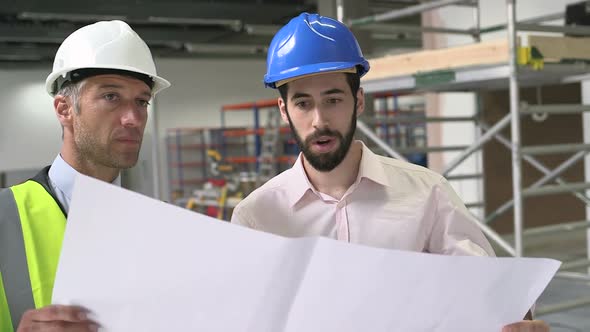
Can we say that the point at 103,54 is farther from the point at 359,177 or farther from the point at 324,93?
the point at 359,177

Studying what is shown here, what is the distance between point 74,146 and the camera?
170 cm

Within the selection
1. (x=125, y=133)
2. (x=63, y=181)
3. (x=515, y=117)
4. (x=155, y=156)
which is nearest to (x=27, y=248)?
(x=63, y=181)

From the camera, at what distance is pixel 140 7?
11297 mm

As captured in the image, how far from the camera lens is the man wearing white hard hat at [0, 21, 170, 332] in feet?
4.86

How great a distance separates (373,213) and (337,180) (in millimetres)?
144

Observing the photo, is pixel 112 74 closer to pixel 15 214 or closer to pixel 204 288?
pixel 15 214

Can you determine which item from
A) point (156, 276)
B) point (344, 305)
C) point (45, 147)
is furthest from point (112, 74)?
point (45, 147)

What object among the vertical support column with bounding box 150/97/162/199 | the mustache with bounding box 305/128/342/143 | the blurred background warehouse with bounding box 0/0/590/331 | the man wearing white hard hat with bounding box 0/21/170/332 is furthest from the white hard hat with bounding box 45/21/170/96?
the vertical support column with bounding box 150/97/162/199

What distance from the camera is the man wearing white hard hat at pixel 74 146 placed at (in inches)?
58.3

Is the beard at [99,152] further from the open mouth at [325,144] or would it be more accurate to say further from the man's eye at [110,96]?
the open mouth at [325,144]

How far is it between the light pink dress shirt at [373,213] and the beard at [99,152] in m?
0.36

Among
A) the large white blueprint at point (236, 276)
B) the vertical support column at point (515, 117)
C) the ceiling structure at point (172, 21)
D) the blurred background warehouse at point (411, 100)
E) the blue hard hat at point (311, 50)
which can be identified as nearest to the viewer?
the large white blueprint at point (236, 276)

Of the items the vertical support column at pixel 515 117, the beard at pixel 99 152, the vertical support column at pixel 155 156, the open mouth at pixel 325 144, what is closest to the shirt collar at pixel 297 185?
the open mouth at pixel 325 144

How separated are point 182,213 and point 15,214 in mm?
663
